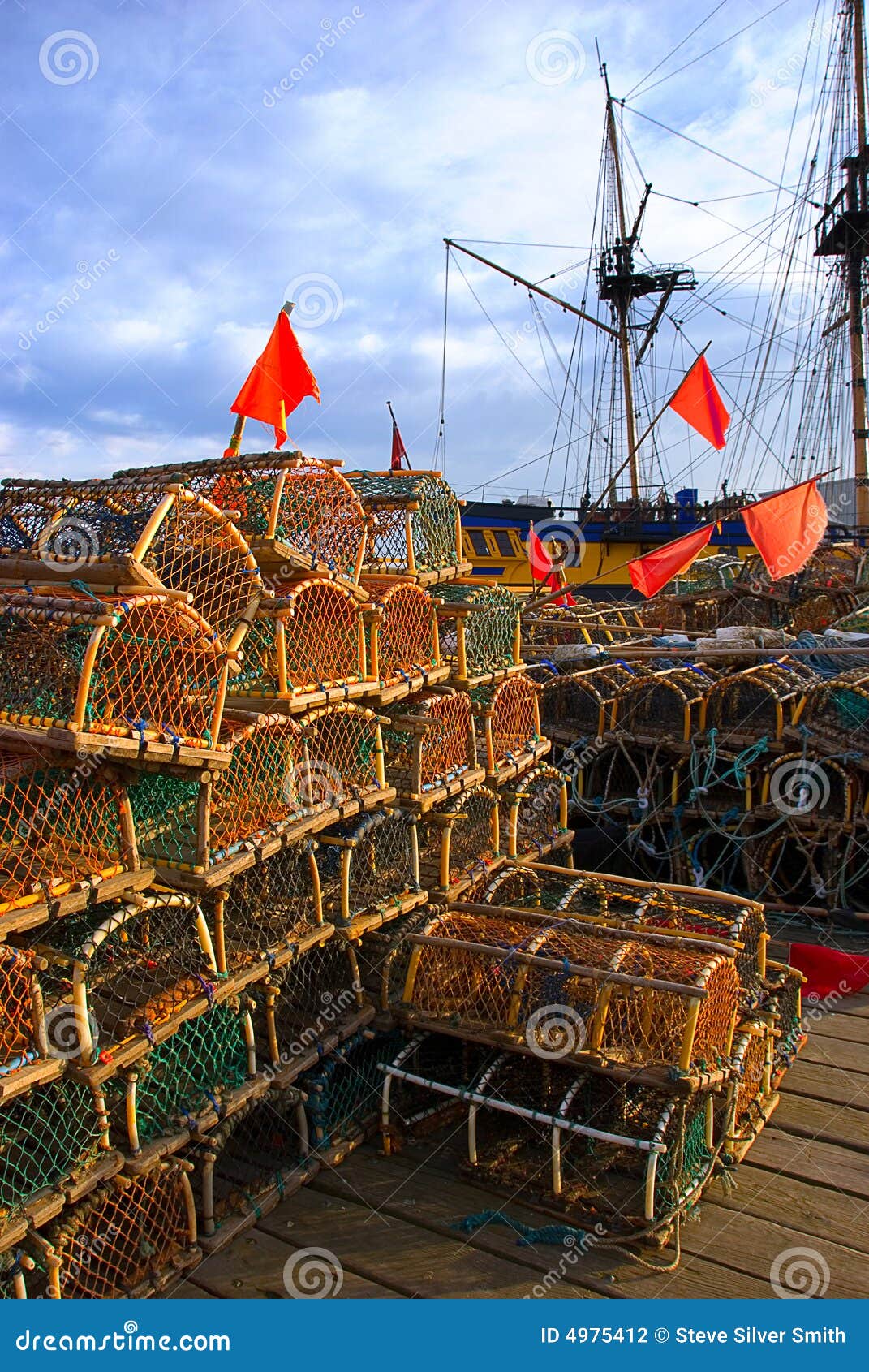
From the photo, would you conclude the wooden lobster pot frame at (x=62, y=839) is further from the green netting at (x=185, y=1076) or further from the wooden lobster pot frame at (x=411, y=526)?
the wooden lobster pot frame at (x=411, y=526)

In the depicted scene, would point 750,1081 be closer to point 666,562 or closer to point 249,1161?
point 249,1161

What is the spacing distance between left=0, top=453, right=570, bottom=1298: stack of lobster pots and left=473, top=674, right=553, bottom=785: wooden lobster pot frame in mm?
168

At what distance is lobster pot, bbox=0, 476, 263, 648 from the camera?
10.0 feet

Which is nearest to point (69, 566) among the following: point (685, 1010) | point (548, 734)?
point (685, 1010)

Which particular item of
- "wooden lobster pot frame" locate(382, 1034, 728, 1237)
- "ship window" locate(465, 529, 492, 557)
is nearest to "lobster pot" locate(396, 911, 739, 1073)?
"wooden lobster pot frame" locate(382, 1034, 728, 1237)

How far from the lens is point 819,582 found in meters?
10.7

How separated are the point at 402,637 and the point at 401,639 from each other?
1cm

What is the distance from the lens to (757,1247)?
311 centimetres

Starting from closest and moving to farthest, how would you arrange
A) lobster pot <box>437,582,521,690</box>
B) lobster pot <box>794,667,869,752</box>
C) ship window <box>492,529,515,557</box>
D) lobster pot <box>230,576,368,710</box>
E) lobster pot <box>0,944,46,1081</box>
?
lobster pot <box>0,944,46,1081</box> < lobster pot <box>230,576,368,710</box> < lobster pot <box>437,582,521,690</box> < lobster pot <box>794,667,869,752</box> < ship window <box>492,529,515,557</box>

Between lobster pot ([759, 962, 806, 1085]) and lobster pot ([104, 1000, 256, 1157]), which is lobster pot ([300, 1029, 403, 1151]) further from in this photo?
lobster pot ([759, 962, 806, 1085])

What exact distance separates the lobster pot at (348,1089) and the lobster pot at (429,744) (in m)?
1.09

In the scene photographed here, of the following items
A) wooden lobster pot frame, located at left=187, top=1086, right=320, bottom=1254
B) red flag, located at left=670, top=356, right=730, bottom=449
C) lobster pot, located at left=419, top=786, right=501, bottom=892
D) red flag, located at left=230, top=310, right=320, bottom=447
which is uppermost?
red flag, located at left=670, top=356, right=730, bottom=449

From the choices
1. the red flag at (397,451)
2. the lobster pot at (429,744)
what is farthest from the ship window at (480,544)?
the lobster pot at (429,744)

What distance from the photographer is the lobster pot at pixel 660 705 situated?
21.5ft
